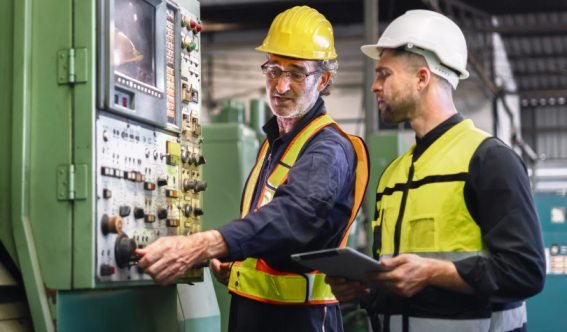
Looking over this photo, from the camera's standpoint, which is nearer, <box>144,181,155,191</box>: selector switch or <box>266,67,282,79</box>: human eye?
<box>144,181,155,191</box>: selector switch

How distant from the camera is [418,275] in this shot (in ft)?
6.12

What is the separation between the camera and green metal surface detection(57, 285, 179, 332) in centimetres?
203

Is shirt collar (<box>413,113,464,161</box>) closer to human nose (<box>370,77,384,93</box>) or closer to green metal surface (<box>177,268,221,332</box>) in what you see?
human nose (<box>370,77,384,93</box>)

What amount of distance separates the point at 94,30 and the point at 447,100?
2.85 ft

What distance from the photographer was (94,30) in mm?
2018

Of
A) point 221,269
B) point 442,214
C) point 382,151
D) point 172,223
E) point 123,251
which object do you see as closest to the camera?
point 442,214

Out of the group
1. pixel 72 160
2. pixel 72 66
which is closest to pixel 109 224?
pixel 72 160

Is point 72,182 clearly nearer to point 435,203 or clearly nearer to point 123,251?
point 123,251

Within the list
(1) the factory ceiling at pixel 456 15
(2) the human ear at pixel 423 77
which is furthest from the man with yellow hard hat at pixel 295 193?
(1) the factory ceiling at pixel 456 15

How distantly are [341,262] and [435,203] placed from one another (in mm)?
261

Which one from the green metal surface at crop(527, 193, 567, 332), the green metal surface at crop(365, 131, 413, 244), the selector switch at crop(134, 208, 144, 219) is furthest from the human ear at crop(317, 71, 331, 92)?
the green metal surface at crop(527, 193, 567, 332)

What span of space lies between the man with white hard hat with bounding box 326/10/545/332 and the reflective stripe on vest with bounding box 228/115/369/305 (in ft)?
0.71

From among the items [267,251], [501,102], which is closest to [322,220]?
[267,251]

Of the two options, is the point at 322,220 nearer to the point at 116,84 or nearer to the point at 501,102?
the point at 116,84
